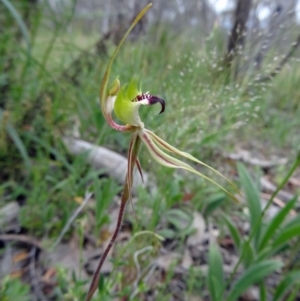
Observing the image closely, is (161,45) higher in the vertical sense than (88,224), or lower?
higher

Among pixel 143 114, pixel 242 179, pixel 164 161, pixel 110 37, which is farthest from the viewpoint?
pixel 110 37

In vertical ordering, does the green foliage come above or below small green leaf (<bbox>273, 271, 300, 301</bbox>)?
below

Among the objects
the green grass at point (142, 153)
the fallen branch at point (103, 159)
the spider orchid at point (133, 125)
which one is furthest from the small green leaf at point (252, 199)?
the spider orchid at point (133, 125)

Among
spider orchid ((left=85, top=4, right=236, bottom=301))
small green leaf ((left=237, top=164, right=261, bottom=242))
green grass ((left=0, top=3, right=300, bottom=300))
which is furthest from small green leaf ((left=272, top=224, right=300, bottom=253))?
spider orchid ((left=85, top=4, right=236, bottom=301))

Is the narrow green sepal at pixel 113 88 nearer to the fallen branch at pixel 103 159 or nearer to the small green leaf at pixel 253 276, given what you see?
the small green leaf at pixel 253 276

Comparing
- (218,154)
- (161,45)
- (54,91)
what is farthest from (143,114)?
(161,45)

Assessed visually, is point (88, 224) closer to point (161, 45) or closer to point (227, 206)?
point (227, 206)

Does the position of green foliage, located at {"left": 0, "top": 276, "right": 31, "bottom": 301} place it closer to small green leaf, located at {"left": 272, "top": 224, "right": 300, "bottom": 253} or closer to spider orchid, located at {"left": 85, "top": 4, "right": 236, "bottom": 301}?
spider orchid, located at {"left": 85, "top": 4, "right": 236, "bottom": 301}

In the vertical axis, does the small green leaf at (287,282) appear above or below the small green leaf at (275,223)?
below
